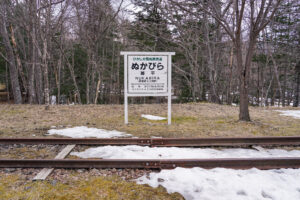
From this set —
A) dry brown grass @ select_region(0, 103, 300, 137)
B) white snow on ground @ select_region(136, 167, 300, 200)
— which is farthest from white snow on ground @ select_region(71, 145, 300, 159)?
dry brown grass @ select_region(0, 103, 300, 137)

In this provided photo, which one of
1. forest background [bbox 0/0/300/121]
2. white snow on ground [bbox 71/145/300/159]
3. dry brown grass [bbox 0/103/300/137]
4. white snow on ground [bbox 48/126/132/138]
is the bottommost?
white snow on ground [bbox 71/145/300/159]

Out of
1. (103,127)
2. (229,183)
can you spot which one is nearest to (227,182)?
(229,183)

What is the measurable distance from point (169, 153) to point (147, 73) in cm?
333

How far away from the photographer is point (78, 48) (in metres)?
23.5

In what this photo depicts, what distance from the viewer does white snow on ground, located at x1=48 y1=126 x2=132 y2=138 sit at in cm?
569

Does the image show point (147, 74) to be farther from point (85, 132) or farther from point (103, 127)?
point (85, 132)

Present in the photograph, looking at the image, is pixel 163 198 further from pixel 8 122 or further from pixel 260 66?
pixel 260 66

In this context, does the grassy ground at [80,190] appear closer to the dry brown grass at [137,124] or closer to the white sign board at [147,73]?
the dry brown grass at [137,124]

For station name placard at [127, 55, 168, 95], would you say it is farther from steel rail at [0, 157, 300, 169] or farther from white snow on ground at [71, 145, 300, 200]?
steel rail at [0, 157, 300, 169]

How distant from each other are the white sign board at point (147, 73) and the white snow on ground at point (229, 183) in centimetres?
381

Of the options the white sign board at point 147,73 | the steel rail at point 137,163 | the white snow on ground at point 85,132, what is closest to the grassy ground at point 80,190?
the steel rail at point 137,163

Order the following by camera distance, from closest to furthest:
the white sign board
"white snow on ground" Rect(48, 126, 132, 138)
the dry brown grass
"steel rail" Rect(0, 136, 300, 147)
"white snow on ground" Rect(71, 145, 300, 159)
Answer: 1. "white snow on ground" Rect(71, 145, 300, 159)
2. "steel rail" Rect(0, 136, 300, 147)
3. "white snow on ground" Rect(48, 126, 132, 138)
4. the dry brown grass
5. the white sign board

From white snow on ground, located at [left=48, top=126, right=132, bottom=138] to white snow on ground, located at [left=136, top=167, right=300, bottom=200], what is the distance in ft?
8.57

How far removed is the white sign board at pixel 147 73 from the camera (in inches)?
270
